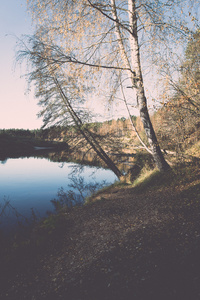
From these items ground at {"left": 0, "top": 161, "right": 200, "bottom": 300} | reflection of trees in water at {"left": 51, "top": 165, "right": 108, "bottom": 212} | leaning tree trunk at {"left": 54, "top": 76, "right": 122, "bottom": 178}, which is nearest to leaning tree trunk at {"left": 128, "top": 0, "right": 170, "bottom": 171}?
ground at {"left": 0, "top": 161, "right": 200, "bottom": 300}

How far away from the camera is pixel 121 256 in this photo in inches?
113

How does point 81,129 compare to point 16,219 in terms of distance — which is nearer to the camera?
point 16,219

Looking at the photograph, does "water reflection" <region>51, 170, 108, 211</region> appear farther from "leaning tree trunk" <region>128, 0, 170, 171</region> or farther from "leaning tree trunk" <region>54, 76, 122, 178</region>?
"leaning tree trunk" <region>128, 0, 170, 171</region>

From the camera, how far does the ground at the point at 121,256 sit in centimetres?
201

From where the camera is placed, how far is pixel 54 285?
287 cm

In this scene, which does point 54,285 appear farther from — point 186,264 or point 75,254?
point 186,264

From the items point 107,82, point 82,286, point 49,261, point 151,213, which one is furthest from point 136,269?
point 107,82

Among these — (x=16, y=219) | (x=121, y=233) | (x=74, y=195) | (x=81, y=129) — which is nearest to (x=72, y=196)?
(x=74, y=195)

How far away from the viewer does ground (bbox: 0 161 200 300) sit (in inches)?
79.3

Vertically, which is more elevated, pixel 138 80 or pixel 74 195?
pixel 138 80

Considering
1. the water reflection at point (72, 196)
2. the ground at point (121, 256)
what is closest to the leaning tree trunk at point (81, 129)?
the water reflection at point (72, 196)

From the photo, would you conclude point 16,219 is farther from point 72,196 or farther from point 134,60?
point 134,60

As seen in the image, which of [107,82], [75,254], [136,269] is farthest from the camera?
[107,82]

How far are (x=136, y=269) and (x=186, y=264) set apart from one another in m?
0.72
